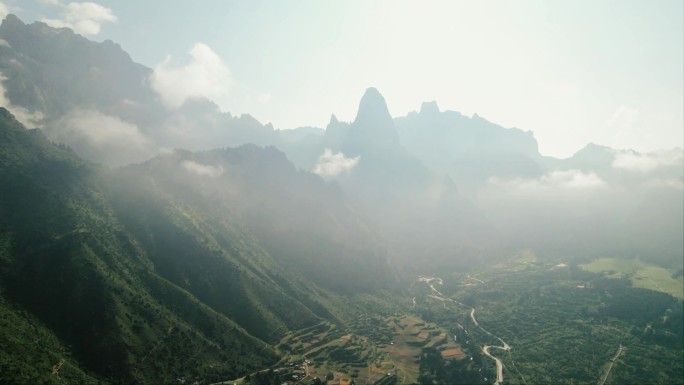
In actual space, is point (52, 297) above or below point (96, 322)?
above

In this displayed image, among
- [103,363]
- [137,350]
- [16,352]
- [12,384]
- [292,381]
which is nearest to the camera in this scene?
[12,384]

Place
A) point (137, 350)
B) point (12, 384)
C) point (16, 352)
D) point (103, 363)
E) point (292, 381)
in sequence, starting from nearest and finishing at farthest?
point (12, 384), point (16, 352), point (103, 363), point (137, 350), point (292, 381)

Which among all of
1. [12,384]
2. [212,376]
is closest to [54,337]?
[12,384]

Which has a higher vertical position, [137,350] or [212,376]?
[137,350]

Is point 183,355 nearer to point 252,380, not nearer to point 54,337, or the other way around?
point 252,380

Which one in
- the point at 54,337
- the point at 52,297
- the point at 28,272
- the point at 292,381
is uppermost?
the point at 28,272

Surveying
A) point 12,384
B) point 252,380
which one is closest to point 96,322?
point 12,384

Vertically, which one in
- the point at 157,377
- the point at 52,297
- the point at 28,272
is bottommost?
the point at 157,377

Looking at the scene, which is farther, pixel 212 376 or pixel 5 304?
pixel 212 376

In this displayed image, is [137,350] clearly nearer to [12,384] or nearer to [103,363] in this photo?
[103,363]
